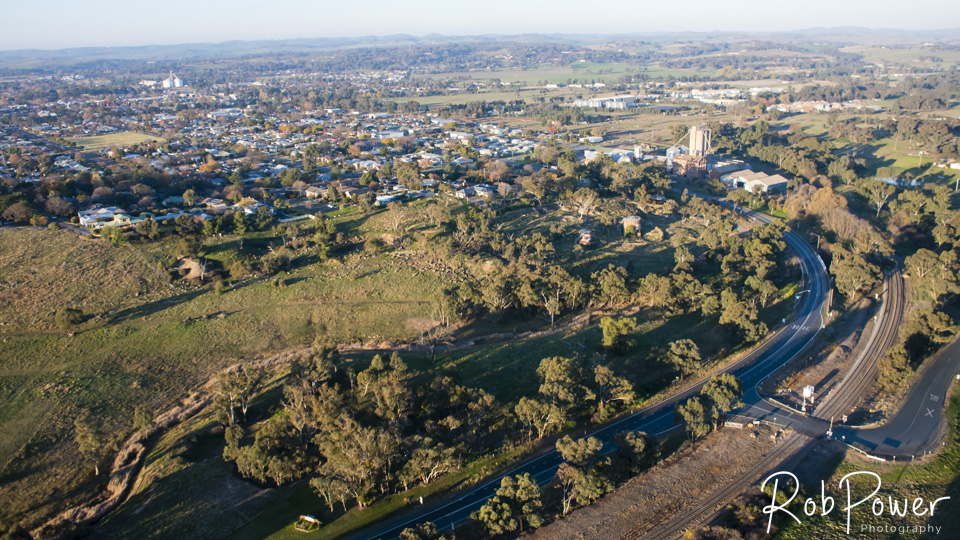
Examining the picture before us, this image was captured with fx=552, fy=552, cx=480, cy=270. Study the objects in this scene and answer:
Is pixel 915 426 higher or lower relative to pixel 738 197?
lower

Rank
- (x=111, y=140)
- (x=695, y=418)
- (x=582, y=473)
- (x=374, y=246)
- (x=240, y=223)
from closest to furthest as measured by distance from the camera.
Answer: (x=582, y=473) < (x=695, y=418) < (x=374, y=246) < (x=240, y=223) < (x=111, y=140)

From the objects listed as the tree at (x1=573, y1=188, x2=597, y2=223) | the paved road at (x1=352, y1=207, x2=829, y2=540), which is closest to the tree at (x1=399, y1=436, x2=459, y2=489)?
the paved road at (x1=352, y1=207, x2=829, y2=540)

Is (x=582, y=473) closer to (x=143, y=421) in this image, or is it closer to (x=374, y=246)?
(x=143, y=421)

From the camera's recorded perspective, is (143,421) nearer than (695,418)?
No

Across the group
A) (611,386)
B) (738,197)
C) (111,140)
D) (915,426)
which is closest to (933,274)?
(915,426)

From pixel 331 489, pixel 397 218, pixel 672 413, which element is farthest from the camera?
pixel 397 218

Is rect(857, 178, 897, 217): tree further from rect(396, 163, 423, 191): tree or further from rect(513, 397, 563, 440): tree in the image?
rect(513, 397, 563, 440): tree

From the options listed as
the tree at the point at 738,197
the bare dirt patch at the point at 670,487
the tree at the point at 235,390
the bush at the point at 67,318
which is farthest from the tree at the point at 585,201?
the bush at the point at 67,318

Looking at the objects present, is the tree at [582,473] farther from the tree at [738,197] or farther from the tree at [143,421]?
the tree at [738,197]
